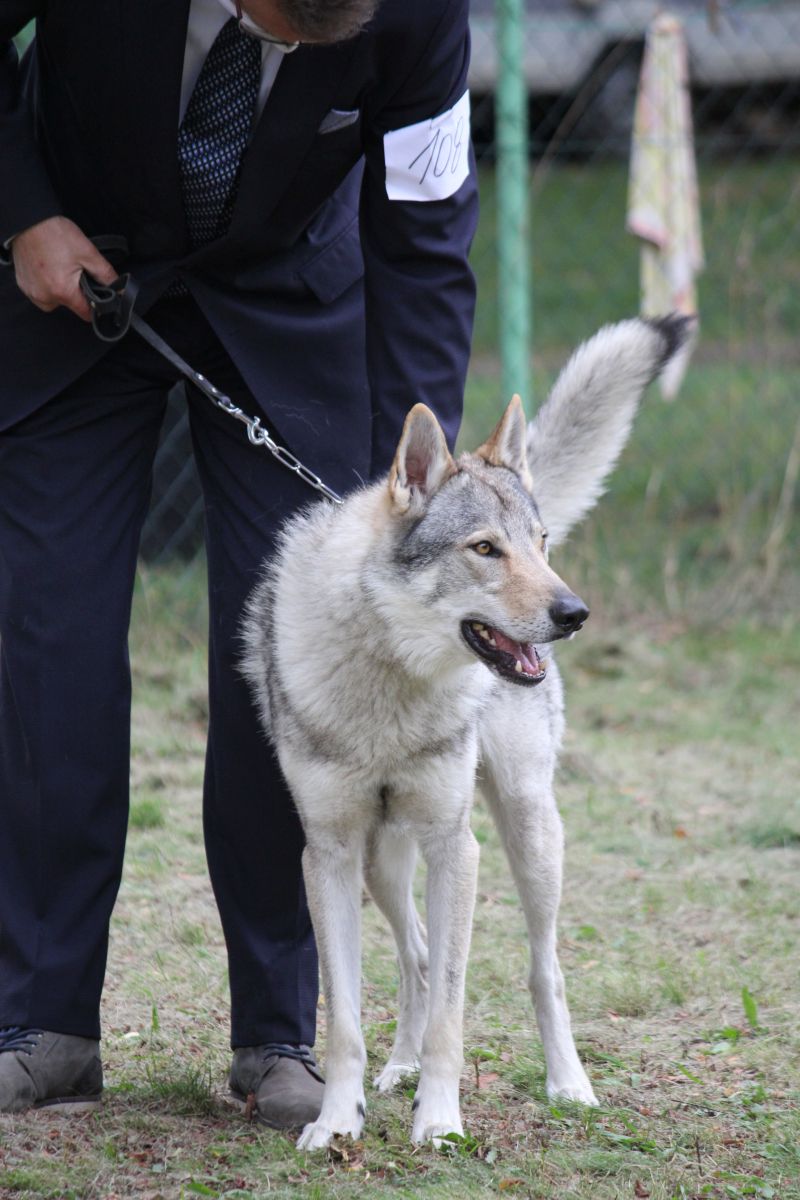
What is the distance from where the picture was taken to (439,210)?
2707 millimetres

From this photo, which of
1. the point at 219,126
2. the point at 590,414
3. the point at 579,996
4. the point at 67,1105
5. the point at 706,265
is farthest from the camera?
the point at 706,265

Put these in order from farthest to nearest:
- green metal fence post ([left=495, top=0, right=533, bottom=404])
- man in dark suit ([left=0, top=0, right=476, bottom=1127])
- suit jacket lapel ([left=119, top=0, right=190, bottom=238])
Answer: green metal fence post ([left=495, top=0, right=533, bottom=404])
man in dark suit ([left=0, top=0, right=476, bottom=1127])
suit jacket lapel ([left=119, top=0, right=190, bottom=238])

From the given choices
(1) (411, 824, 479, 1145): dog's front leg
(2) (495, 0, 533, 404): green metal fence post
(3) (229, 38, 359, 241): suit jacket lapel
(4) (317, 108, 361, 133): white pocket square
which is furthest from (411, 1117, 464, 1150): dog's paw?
(2) (495, 0, 533, 404): green metal fence post

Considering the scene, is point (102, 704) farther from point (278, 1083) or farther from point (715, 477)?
point (715, 477)

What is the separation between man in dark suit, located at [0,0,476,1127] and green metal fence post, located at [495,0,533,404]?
296 centimetres

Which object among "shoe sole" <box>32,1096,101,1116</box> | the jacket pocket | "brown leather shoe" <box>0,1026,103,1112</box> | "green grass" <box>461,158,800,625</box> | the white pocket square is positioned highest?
"green grass" <box>461,158,800,625</box>

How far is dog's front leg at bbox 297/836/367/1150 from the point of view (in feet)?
8.22

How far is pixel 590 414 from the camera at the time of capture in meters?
3.09

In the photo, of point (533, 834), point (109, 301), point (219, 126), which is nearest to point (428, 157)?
point (219, 126)

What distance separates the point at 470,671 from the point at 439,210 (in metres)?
0.84

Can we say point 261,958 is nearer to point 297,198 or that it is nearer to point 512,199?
point 297,198

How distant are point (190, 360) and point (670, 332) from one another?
1.05 m

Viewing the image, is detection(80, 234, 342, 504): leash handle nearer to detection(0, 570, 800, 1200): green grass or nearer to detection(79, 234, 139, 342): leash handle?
detection(79, 234, 139, 342): leash handle

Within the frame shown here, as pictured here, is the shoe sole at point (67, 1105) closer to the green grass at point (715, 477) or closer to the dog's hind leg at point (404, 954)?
the dog's hind leg at point (404, 954)
